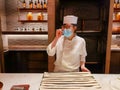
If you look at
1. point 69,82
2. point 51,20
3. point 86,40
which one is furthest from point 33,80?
point 86,40

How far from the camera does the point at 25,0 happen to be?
452cm

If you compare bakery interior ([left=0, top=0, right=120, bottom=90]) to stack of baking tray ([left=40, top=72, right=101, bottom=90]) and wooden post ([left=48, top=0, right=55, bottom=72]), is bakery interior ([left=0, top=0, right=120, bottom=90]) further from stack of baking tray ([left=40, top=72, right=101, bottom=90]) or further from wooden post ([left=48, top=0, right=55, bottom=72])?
stack of baking tray ([left=40, top=72, right=101, bottom=90])

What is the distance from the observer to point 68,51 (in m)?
2.06

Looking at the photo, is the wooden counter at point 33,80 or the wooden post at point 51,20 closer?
the wooden counter at point 33,80

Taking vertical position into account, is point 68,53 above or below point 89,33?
below

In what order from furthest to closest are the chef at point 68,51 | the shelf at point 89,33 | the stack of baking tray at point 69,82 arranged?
the shelf at point 89,33, the chef at point 68,51, the stack of baking tray at point 69,82

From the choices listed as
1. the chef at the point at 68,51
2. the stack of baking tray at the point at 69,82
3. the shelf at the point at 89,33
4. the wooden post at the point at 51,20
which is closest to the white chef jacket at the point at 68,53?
the chef at the point at 68,51

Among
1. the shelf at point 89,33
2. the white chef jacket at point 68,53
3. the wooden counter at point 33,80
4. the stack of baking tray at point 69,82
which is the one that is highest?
the shelf at point 89,33

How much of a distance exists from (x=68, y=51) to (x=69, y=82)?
71 centimetres

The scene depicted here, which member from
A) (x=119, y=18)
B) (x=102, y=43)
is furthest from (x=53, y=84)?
(x=119, y=18)

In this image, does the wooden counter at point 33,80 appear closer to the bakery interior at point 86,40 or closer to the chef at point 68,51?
the chef at point 68,51

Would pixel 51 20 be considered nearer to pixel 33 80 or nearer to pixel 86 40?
pixel 86 40

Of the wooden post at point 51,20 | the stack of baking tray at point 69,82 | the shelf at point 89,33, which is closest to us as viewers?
the stack of baking tray at point 69,82

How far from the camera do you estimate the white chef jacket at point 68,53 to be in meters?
2.02
